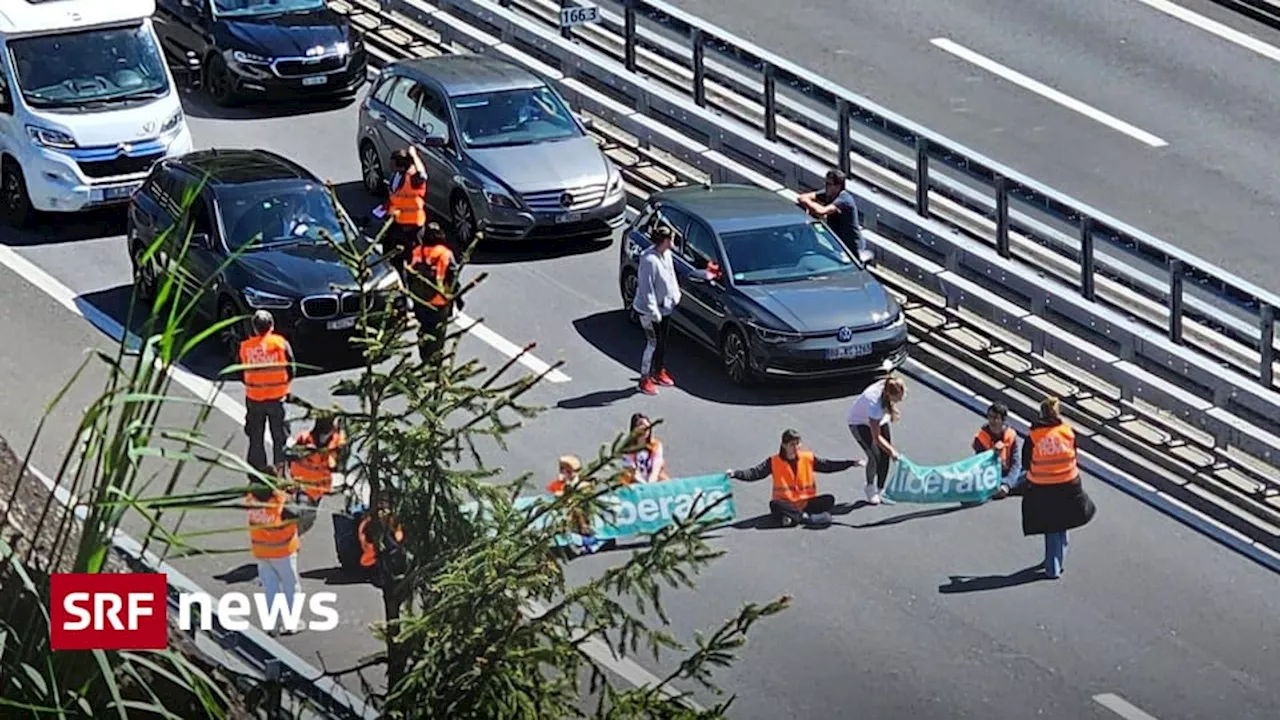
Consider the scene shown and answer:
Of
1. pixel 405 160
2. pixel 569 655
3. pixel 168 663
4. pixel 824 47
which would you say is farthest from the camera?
pixel 824 47

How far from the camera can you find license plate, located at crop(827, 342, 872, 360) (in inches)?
847

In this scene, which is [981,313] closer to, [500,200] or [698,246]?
[698,246]

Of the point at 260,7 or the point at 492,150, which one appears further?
the point at 260,7

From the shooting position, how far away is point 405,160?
23.6m

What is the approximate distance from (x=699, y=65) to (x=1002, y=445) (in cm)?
872

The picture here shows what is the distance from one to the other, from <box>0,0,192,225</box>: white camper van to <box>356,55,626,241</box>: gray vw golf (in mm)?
2325

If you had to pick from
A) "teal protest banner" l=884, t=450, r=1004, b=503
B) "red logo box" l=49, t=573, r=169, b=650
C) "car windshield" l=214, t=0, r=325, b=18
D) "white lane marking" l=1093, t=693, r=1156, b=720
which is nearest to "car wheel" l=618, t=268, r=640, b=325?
"teal protest banner" l=884, t=450, r=1004, b=503

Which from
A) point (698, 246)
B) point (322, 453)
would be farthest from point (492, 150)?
point (322, 453)

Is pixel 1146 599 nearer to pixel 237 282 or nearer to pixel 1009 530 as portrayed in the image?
pixel 1009 530

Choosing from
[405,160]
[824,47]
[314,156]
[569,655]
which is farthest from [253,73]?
[569,655]

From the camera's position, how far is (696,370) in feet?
73.9

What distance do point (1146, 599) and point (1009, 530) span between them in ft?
4.73

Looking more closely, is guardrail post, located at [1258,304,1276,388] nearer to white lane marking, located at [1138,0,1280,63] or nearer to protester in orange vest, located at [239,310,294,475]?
protester in orange vest, located at [239,310,294,475]

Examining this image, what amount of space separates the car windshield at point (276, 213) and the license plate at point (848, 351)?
489cm
